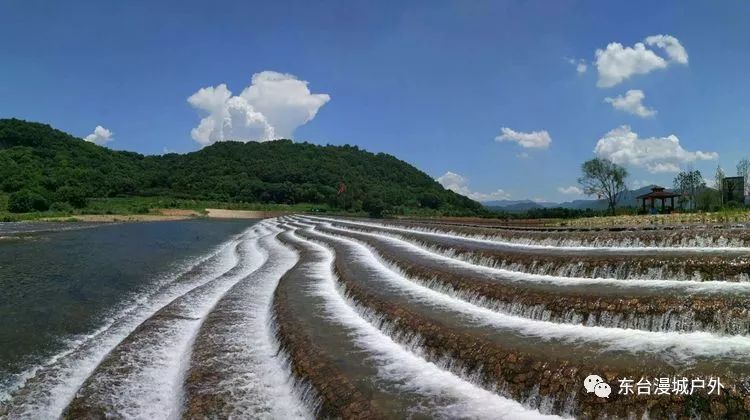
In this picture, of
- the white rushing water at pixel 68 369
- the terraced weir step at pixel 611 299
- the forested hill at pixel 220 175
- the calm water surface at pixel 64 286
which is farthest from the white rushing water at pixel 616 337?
the forested hill at pixel 220 175

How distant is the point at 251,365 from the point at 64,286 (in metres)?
13.6

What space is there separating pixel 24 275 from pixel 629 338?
2438 centimetres

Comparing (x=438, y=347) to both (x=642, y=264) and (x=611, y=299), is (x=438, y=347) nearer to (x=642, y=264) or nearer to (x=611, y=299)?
(x=611, y=299)

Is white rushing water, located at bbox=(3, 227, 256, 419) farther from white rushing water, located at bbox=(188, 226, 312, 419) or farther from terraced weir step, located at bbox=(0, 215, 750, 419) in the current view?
white rushing water, located at bbox=(188, 226, 312, 419)

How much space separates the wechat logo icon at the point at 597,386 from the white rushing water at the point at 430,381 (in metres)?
0.69

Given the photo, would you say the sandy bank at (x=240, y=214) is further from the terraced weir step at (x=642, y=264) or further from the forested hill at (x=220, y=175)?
the terraced weir step at (x=642, y=264)

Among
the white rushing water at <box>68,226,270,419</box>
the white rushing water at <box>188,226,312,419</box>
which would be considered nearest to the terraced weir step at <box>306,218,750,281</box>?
the white rushing water at <box>188,226,312,419</box>

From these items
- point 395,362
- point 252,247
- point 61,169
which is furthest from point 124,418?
point 61,169

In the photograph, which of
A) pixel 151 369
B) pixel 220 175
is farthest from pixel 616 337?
pixel 220 175

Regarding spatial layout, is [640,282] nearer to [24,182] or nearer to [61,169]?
[24,182]

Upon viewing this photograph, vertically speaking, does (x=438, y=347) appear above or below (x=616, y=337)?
below

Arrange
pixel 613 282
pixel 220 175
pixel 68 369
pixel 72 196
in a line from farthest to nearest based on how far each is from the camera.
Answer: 1. pixel 220 175
2. pixel 72 196
3. pixel 613 282
4. pixel 68 369

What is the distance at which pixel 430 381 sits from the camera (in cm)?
780

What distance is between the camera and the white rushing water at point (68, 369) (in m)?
7.89
